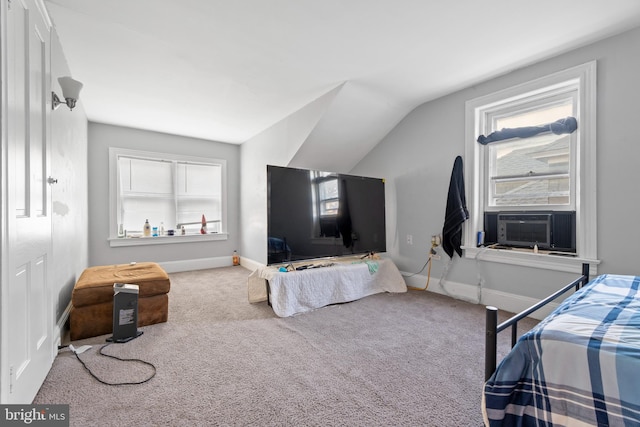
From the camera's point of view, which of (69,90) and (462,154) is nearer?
(69,90)

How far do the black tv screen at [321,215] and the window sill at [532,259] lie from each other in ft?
3.79

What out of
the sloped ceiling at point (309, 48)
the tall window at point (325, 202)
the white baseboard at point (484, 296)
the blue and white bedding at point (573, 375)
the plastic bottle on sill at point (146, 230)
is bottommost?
the white baseboard at point (484, 296)

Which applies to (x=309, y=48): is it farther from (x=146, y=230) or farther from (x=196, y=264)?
(x=196, y=264)

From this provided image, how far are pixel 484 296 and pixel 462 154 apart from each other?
160 cm

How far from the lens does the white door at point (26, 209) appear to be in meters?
1.20

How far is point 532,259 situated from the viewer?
2.63 m

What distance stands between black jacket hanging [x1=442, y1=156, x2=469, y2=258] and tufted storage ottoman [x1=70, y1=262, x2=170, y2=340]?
3.03 m

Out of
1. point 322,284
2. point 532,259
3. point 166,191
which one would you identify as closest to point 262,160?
point 166,191

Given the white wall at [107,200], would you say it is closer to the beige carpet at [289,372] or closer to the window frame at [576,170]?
the beige carpet at [289,372]

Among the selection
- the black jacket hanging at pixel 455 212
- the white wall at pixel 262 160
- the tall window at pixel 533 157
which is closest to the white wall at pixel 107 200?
the white wall at pixel 262 160

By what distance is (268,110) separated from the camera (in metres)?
3.64

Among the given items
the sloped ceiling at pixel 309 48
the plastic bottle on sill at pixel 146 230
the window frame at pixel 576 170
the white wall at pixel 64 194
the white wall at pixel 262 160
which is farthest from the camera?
the plastic bottle on sill at pixel 146 230

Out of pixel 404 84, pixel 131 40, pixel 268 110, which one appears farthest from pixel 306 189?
pixel 131 40

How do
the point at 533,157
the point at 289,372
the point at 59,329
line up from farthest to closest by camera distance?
the point at 533,157, the point at 59,329, the point at 289,372
